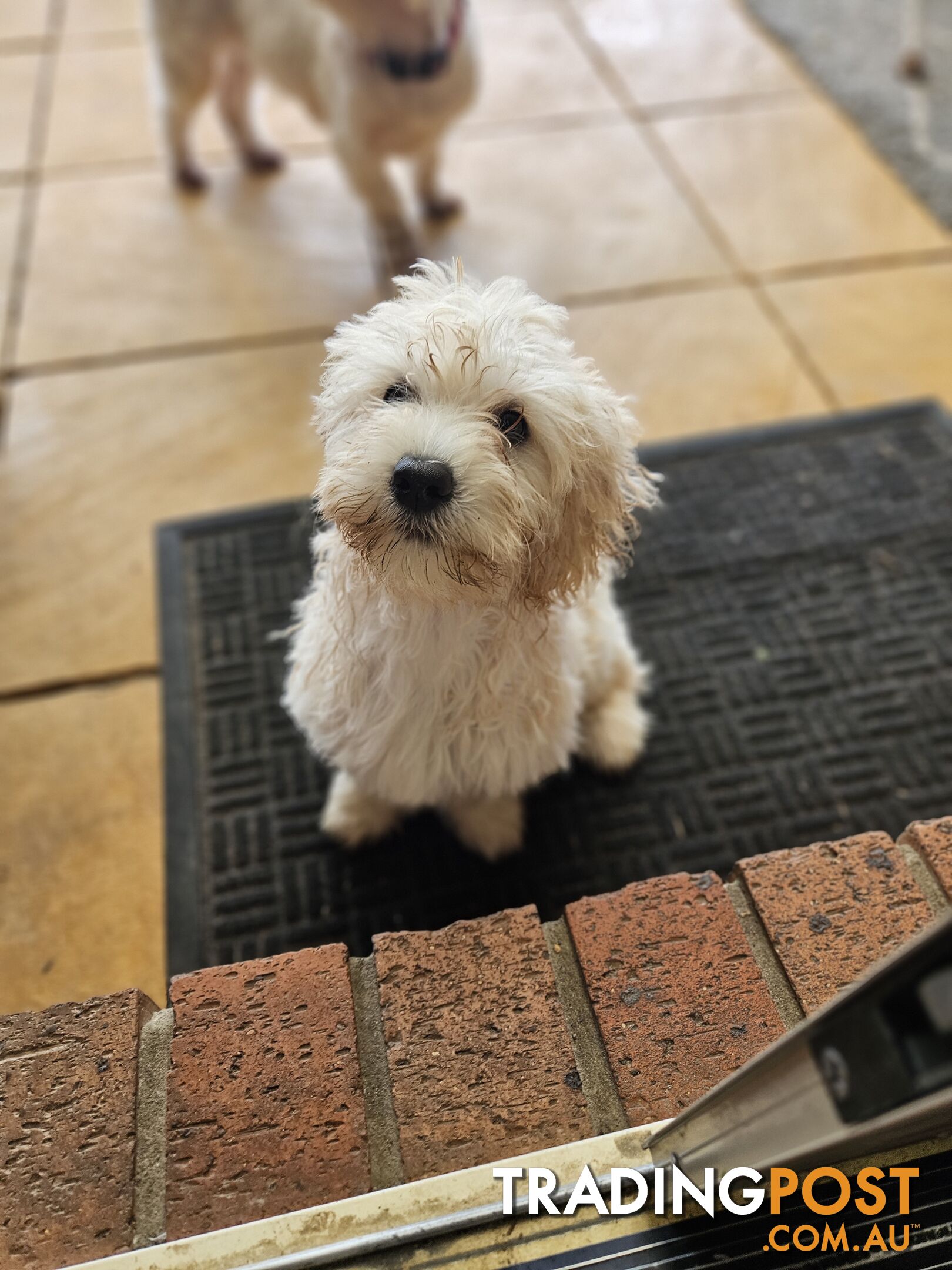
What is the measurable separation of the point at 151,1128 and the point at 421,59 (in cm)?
232

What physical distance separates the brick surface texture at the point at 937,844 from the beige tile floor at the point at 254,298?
46.2 inches

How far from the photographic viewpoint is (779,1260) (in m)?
0.86

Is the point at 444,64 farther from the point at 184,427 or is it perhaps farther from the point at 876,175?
the point at 876,175

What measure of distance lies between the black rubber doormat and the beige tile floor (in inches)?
4.4

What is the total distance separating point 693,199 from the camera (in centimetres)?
290

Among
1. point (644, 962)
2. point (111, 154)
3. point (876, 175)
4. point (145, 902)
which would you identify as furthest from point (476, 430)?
point (111, 154)

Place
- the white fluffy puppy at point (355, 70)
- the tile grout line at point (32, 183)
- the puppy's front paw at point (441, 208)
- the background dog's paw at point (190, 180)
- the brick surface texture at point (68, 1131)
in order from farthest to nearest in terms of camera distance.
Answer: the background dog's paw at point (190, 180) → the puppy's front paw at point (441, 208) → the tile grout line at point (32, 183) → the white fluffy puppy at point (355, 70) → the brick surface texture at point (68, 1131)

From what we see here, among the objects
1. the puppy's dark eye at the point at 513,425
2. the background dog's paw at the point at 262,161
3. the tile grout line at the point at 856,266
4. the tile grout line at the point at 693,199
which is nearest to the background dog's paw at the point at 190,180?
the background dog's paw at the point at 262,161

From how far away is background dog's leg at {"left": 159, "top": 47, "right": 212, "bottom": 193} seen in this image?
8.70 ft

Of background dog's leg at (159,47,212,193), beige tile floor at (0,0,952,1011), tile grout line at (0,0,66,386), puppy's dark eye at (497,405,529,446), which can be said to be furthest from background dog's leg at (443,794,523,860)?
background dog's leg at (159,47,212,193)

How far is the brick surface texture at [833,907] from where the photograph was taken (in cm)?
103

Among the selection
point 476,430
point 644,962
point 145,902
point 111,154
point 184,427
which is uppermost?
point 476,430

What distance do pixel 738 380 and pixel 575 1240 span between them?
6.75 ft

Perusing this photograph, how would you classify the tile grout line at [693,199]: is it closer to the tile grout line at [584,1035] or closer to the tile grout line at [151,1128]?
the tile grout line at [584,1035]
